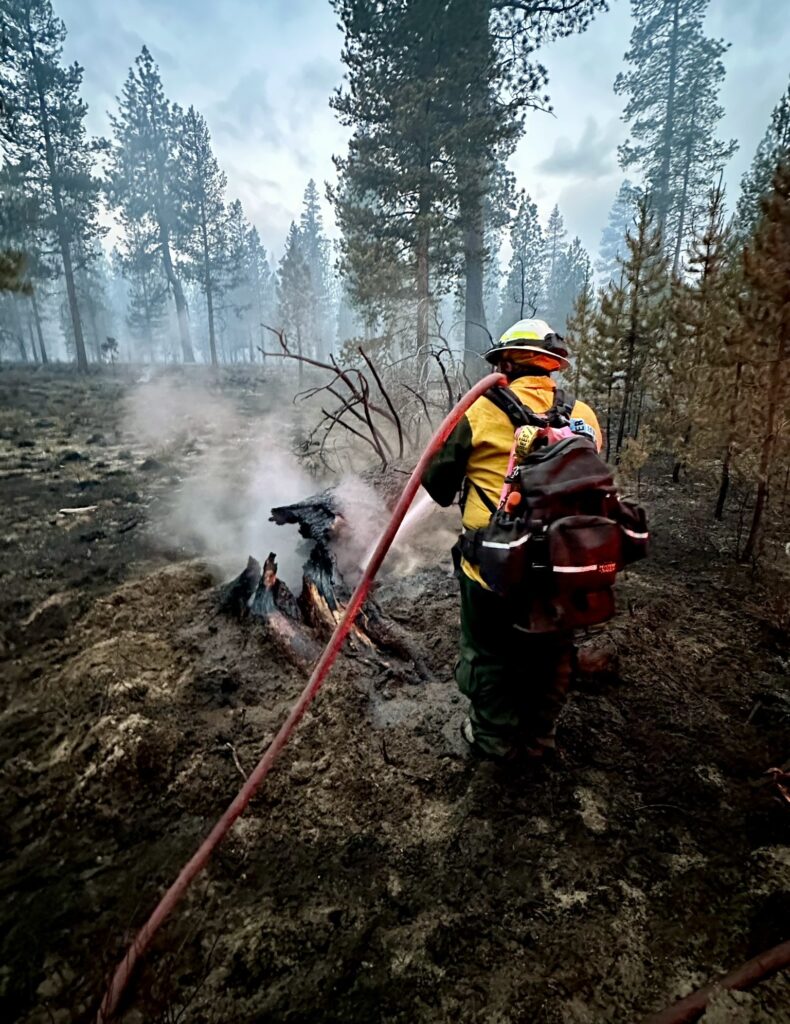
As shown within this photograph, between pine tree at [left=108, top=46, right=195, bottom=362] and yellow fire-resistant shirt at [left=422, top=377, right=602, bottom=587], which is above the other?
pine tree at [left=108, top=46, right=195, bottom=362]

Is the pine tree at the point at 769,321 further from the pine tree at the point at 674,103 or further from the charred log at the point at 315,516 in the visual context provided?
the pine tree at the point at 674,103

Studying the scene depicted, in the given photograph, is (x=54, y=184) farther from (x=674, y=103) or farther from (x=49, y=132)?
(x=674, y=103)

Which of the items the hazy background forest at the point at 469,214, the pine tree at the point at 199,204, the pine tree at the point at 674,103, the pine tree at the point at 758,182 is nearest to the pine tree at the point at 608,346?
the hazy background forest at the point at 469,214

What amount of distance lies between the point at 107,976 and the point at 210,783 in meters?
0.98

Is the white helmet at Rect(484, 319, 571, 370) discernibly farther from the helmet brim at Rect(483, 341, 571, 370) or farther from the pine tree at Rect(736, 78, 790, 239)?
the pine tree at Rect(736, 78, 790, 239)

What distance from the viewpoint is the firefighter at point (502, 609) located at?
8.55ft

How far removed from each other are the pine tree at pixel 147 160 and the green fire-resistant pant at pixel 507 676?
1558 inches

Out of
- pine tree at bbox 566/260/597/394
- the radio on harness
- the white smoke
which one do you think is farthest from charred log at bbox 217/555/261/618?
pine tree at bbox 566/260/597/394

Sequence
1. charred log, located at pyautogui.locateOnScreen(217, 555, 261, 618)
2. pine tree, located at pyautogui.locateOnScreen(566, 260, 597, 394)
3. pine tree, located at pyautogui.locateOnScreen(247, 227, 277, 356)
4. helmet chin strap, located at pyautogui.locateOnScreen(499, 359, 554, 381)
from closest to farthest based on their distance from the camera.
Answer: helmet chin strap, located at pyautogui.locateOnScreen(499, 359, 554, 381) < charred log, located at pyautogui.locateOnScreen(217, 555, 261, 618) < pine tree, located at pyautogui.locateOnScreen(566, 260, 597, 394) < pine tree, located at pyautogui.locateOnScreen(247, 227, 277, 356)

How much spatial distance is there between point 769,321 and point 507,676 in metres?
5.37

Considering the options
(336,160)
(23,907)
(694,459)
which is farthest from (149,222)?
(23,907)

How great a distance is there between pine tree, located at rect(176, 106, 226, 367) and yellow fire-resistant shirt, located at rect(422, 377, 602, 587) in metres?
37.5

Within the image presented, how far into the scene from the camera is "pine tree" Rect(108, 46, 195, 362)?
31.2 metres

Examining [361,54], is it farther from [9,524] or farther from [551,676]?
Answer: [551,676]
